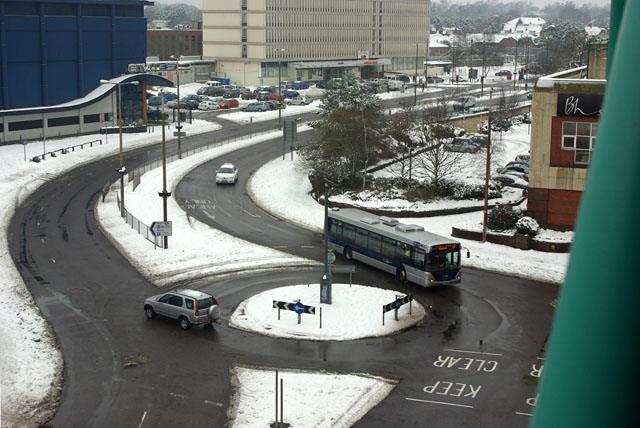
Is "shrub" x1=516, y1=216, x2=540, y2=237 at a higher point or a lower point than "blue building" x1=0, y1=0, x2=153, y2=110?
lower

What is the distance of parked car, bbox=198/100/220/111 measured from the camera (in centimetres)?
10081

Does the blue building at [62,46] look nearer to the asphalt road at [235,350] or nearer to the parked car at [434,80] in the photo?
the asphalt road at [235,350]

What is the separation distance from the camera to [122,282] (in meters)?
34.2

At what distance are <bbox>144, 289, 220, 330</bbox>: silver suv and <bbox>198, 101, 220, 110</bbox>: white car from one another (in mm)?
73424

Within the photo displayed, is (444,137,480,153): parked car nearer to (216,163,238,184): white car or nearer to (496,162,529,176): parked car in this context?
(496,162,529,176): parked car

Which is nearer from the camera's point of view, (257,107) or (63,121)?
(63,121)

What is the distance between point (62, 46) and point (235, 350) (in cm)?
5818

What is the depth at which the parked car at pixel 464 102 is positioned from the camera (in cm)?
9794

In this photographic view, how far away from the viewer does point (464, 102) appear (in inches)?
3927

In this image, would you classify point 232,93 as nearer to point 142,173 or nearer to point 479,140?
point 479,140

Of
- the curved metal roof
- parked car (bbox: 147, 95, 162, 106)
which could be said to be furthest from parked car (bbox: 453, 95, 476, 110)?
parked car (bbox: 147, 95, 162, 106)

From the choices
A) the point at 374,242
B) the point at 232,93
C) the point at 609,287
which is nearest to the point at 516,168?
the point at 374,242

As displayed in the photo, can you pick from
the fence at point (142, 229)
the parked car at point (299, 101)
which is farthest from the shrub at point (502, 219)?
the parked car at point (299, 101)

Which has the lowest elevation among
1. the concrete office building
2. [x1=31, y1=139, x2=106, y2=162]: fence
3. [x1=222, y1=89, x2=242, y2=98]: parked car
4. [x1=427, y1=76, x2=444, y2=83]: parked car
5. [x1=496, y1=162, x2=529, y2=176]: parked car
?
[x1=31, y1=139, x2=106, y2=162]: fence
